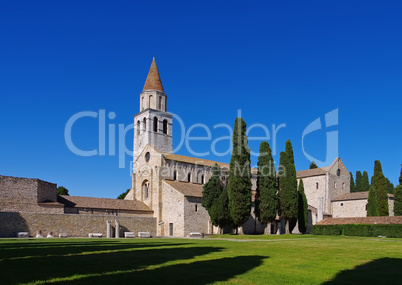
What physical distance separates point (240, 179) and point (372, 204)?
71.6 feet

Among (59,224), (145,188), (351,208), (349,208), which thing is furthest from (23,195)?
(351,208)

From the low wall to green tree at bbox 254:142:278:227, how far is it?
47.0ft

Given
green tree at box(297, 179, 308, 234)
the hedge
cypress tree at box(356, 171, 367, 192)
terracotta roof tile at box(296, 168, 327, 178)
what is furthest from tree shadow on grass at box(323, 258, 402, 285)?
cypress tree at box(356, 171, 367, 192)

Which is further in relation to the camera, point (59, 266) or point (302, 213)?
point (302, 213)

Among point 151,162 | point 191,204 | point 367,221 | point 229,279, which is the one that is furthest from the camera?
point 151,162

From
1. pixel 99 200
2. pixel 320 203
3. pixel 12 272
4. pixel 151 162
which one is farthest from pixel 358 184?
pixel 12 272

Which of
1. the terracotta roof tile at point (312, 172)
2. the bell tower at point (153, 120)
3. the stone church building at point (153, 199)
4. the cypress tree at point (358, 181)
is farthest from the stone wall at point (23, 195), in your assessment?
the cypress tree at point (358, 181)

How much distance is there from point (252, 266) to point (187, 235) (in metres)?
31.6

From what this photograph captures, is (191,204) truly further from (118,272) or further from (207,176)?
(118,272)

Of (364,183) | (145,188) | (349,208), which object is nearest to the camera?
(145,188)

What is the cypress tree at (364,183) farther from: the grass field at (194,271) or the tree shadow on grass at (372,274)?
the tree shadow on grass at (372,274)

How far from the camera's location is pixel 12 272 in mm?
9289

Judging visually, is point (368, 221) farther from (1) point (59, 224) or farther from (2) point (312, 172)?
(1) point (59, 224)

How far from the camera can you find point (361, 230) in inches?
1497
